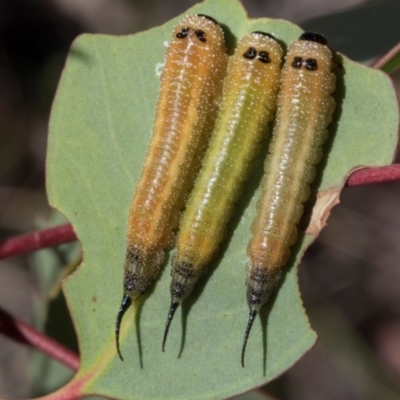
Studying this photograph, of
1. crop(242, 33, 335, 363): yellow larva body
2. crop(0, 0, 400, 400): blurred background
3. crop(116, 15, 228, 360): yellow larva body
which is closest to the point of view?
crop(242, 33, 335, 363): yellow larva body

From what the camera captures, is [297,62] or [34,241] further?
[297,62]

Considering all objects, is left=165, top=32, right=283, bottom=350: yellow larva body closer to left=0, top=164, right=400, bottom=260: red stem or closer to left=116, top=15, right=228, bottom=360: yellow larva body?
left=116, top=15, right=228, bottom=360: yellow larva body

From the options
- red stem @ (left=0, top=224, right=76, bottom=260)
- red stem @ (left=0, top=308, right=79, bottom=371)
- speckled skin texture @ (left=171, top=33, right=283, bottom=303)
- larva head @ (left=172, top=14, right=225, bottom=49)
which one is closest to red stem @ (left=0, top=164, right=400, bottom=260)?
red stem @ (left=0, top=224, right=76, bottom=260)

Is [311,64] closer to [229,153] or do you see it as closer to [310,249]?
[229,153]

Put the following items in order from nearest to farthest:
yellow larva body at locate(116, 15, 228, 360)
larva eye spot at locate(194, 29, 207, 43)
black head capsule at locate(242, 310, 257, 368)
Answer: black head capsule at locate(242, 310, 257, 368), yellow larva body at locate(116, 15, 228, 360), larva eye spot at locate(194, 29, 207, 43)

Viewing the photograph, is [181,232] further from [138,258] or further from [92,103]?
[92,103]

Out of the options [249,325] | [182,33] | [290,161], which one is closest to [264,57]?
[182,33]

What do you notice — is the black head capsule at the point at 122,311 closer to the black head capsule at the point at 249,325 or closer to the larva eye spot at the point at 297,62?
the black head capsule at the point at 249,325
